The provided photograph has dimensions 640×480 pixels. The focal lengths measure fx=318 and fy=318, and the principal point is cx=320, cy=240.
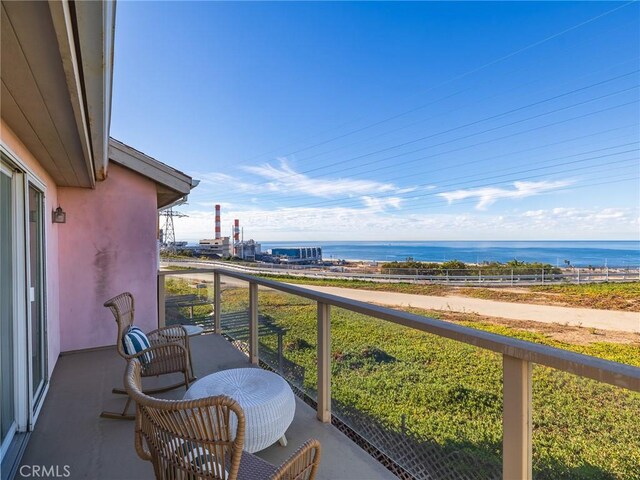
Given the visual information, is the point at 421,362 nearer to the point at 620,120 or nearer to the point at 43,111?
the point at 43,111

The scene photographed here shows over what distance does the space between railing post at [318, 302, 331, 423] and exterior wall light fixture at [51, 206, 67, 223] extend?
3748 mm

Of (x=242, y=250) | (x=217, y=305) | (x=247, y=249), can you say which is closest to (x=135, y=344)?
(x=217, y=305)

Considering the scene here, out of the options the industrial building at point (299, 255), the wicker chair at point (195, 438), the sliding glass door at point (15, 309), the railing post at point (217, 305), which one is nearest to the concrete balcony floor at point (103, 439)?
the sliding glass door at point (15, 309)

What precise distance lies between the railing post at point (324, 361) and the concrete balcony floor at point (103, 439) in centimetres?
11

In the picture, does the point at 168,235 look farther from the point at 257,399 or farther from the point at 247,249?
the point at 257,399

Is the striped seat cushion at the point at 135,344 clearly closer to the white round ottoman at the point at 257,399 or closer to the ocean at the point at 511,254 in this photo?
the white round ottoman at the point at 257,399

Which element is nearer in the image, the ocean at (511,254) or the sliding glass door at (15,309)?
the sliding glass door at (15,309)

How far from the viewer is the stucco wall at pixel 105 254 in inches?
174

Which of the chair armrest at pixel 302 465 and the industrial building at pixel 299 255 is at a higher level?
the chair armrest at pixel 302 465

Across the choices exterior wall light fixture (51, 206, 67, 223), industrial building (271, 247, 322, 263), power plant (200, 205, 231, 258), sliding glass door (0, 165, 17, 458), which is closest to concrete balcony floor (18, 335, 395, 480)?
sliding glass door (0, 165, 17, 458)

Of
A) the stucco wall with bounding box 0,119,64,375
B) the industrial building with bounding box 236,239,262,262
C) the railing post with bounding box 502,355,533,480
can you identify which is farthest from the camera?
the industrial building with bounding box 236,239,262,262

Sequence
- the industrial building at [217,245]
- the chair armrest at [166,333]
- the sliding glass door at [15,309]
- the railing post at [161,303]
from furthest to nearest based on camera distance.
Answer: the industrial building at [217,245] → the railing post at [161,303] → the chair armrest at [166,333] → the sliding glass door at [15,309]

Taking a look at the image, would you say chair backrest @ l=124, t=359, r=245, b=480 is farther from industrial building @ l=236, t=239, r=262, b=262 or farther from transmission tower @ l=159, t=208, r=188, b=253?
industrial building @ l=236, t=239, r=262, b=262

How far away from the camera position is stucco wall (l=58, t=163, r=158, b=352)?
4.42 metres
